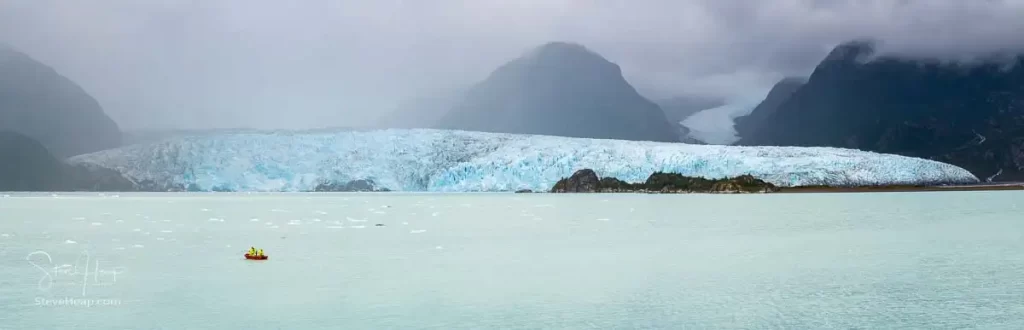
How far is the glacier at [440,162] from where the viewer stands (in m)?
51.0

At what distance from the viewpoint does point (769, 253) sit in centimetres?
1549

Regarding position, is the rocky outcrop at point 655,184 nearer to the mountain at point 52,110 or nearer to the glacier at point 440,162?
the glacier at point 440,162

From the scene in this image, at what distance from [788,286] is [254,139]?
1802 inches

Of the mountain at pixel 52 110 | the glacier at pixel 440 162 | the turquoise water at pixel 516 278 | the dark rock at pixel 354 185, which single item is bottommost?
the turquoise water at pixel 516 278

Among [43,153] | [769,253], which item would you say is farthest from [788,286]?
[43,153]

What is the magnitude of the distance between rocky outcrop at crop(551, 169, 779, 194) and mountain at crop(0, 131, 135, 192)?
29109 mm

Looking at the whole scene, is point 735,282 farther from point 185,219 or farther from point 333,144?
point 333,144

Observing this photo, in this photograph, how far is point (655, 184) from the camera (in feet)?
179

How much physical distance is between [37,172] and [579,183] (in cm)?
4415

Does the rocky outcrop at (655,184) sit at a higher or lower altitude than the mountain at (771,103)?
lower

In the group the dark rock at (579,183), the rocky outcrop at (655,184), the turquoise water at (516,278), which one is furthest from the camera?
the rocky outcrop at (655,184)

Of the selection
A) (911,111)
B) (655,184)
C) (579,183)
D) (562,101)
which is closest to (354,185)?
(579,183)

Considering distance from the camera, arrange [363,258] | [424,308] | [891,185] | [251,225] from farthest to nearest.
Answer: [891,185], [251,225], [363,258], [424,308]

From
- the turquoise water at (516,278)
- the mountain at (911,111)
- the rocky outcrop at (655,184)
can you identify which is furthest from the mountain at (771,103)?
the turquoise water at (516,278)
